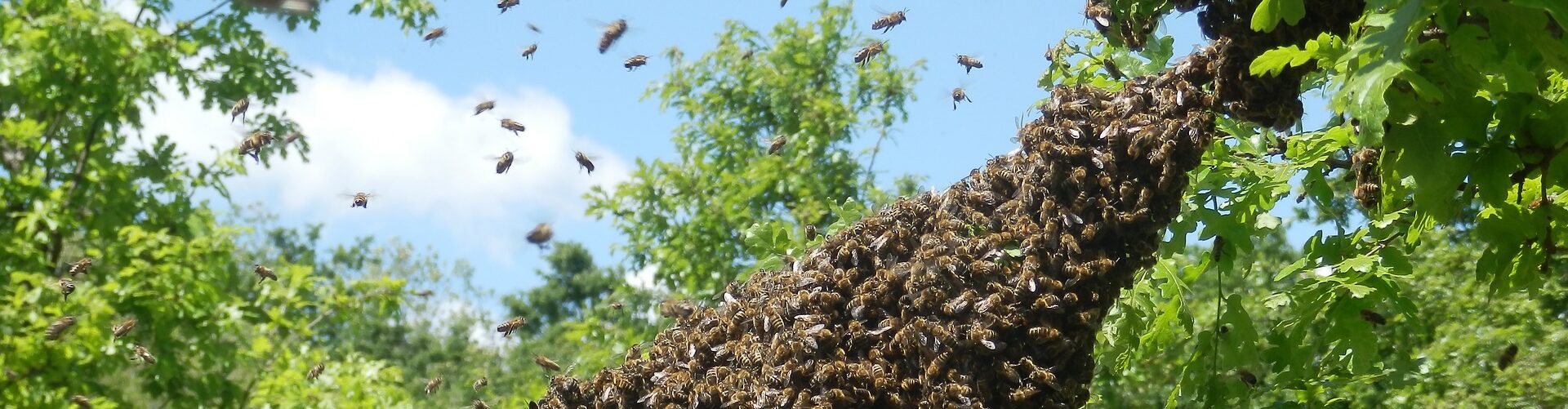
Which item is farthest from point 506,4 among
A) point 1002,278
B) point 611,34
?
point 1002,278

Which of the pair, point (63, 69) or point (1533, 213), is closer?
point (1533, 213)

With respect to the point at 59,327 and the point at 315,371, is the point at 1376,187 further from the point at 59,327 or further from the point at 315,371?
the point at 59,327

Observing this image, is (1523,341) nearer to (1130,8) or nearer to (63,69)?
(1130,8)

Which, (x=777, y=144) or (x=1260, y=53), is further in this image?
(x=777, y=144)

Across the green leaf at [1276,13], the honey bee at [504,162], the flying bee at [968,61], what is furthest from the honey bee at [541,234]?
the green leaf at [1276,13]

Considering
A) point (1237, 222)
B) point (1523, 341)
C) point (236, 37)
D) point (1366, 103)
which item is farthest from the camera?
point (236, 37)

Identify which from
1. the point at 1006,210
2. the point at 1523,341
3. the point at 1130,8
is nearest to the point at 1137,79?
the point at 1130,8

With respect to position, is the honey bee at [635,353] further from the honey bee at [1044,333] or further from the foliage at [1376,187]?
the foliage at [1376,187]
